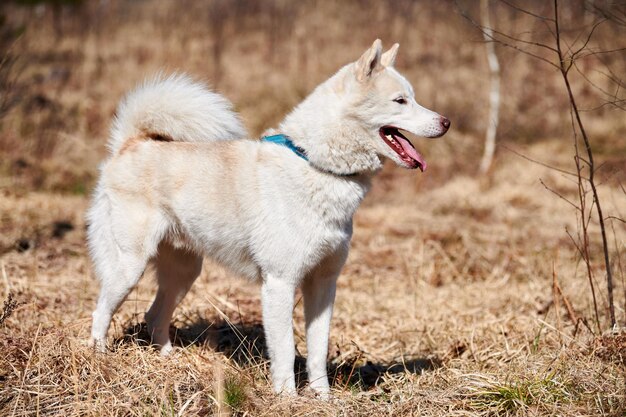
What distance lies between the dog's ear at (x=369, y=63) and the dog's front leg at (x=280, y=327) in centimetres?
106

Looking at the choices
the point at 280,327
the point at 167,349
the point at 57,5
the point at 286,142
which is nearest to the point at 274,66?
the point at 57,5

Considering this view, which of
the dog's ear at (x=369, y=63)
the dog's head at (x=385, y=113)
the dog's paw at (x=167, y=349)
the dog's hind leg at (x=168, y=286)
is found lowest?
the dog's paw at (x=167, y=349)

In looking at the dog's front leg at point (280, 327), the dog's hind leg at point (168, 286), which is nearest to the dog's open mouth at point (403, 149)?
the dog's front leg at point (280, 327)

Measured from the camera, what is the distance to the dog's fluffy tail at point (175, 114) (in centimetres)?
400

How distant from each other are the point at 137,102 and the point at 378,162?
4.98ft

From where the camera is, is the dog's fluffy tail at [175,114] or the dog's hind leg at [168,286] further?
the dog's hind leg at [168,286]

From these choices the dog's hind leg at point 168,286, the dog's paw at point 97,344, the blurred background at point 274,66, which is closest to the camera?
the dog's paw at point 97,344

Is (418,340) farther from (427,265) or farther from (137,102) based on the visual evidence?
(137,102)

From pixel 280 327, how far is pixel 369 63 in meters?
1.33

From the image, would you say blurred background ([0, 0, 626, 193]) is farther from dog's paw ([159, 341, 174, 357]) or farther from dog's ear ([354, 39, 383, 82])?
dog's ear ([354, 39, 383, 82])

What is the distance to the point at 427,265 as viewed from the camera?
638 centimetres

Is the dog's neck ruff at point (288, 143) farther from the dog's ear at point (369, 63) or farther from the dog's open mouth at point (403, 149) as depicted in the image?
the dog's ear at point (369, 63)

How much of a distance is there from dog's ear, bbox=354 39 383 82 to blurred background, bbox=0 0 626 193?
6.65m

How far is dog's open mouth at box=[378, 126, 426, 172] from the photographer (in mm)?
3396
